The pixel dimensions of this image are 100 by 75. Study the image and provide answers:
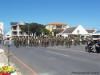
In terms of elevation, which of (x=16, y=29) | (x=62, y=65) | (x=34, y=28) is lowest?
(x=62, y=65)

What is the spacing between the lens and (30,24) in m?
106

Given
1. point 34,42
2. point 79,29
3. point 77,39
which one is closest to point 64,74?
point 34,42

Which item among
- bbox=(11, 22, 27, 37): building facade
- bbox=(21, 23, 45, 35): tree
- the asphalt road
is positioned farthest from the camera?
bbox=(11, 22, 27, 37): building facade

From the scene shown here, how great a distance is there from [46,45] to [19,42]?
4420 millimetres

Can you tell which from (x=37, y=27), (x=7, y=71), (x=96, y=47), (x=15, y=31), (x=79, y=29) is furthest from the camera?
(x=15, y=31)

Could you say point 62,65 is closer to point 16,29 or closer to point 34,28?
point 34,28

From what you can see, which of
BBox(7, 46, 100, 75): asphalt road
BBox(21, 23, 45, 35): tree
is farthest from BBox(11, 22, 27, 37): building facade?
BBox(7, 46, 100, 75): asphalt road

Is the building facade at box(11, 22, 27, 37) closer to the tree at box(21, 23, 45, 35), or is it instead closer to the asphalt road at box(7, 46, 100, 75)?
the tree at box(21, 23, 45, 35)

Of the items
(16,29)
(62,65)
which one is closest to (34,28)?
(16,29)

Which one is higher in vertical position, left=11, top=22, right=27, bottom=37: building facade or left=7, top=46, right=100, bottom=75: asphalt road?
left=11, top=22, right=27, bottom=37: building facade

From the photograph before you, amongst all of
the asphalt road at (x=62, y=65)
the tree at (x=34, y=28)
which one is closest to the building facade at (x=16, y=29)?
the tree at (x=34, y=28)

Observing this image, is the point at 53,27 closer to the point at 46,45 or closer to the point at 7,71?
the point at 46,45

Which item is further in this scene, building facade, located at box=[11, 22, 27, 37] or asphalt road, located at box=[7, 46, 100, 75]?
building facade, located at box=[11, 22, 27, 37]

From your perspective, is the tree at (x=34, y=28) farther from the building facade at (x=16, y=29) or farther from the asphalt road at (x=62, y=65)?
the asphalt road at (x=62, y=65)
